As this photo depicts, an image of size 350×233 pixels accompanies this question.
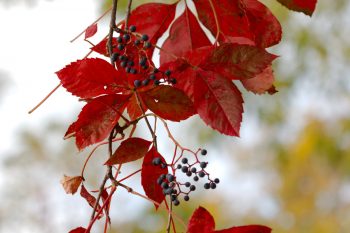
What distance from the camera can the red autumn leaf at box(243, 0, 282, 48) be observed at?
0.77 meters

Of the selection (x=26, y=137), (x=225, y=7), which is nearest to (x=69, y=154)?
Answer: (x=26, y=137)

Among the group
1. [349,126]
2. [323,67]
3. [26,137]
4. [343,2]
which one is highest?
[343,2]

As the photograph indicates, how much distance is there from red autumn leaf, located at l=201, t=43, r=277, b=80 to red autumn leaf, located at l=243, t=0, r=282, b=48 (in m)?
0.09

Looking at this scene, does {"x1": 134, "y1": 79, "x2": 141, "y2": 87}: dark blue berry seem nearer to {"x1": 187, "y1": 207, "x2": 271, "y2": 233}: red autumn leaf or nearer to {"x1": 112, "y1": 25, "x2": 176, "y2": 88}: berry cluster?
{"x1": 112, "y1": 25, "x2": 176, "y2": 88}: berry cluster

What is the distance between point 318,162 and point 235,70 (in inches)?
247

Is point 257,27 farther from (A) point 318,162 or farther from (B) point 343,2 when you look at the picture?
(A) point 318,162

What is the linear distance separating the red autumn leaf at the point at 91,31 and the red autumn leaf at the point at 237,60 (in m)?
0.13

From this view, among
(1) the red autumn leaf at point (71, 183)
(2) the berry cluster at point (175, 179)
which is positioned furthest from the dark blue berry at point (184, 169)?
(1) the red autumn leaf at point (71, 183)

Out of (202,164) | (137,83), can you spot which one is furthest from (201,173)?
(137,83)

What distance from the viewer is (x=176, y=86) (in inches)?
27.2

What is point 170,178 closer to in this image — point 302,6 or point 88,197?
point 88,197

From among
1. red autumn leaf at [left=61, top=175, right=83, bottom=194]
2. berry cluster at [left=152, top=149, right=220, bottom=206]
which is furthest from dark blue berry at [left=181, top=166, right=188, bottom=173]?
red autumn leaf at [left=61, top=175, right=83, bottom=194]

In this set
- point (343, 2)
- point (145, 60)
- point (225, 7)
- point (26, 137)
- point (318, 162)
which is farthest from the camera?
point (26, 137)

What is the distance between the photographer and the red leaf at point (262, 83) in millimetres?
754
